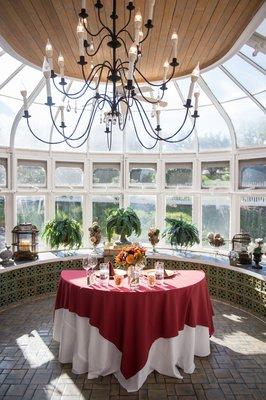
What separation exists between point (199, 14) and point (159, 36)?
602 mm

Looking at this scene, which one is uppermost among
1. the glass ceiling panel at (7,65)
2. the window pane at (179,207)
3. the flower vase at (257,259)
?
the glass ceiling panel at (7,65)

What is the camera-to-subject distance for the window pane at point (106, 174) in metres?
6.96

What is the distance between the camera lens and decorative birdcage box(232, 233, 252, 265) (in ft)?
18.0

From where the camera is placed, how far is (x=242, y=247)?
5613 mm

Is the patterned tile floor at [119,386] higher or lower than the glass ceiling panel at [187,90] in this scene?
lower

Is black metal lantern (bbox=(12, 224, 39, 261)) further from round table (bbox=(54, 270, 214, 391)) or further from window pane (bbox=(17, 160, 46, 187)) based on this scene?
round table (bbox=(54, 270, 214, 391))

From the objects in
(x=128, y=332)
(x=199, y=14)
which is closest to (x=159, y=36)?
(x=199, y=14)

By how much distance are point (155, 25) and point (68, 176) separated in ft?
13.3

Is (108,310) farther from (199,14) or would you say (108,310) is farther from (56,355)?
(199,14)

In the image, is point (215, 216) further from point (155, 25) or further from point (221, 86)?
point (155, 25)

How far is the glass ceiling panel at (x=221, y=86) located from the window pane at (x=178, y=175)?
1.57 m

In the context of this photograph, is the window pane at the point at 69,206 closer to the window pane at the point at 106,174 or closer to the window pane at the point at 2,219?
the window pane at the point at 106,174

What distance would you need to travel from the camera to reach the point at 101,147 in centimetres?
693

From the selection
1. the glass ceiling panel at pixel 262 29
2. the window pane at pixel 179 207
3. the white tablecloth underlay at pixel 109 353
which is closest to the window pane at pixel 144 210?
the window pane at pixel 179 207
